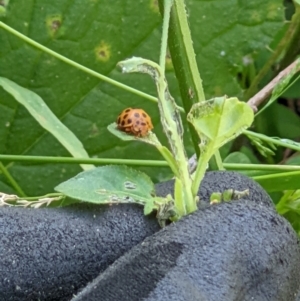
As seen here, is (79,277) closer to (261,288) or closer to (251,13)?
(261,288)

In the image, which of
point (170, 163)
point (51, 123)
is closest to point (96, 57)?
point (51, 123)

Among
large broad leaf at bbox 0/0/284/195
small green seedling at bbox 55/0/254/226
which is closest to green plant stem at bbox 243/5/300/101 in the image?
large broad leaf at bbox 0/0/284/195

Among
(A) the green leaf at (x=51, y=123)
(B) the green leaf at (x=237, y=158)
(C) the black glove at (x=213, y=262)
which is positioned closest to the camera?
(C) the black glove at (x=213, y=262)

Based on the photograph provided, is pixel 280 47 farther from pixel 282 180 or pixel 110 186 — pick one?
pixel 110 186

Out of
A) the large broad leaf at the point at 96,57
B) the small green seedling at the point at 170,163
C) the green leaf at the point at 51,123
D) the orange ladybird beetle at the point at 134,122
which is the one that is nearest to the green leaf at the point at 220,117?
the small green seedling at the point at 170,163

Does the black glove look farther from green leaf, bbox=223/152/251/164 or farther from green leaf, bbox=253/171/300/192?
green leaf, bbox=223/152/251/164

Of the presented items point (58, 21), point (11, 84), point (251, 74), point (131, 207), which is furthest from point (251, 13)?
point (131, 207)


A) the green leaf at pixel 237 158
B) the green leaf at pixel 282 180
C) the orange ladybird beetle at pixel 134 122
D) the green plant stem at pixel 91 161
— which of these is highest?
the orange ladybird beetle at pixel 134 122

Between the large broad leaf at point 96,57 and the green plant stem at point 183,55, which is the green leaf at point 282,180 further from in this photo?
the large broad leaf at point 96,57
